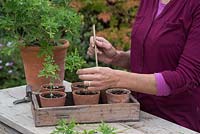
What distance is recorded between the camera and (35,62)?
8.30 ft

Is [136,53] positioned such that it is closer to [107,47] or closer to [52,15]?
[107,47]

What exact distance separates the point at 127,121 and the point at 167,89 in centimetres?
21

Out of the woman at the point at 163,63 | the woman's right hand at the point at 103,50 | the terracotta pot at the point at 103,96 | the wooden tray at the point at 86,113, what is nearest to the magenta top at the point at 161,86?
the woman at the point at 163,63

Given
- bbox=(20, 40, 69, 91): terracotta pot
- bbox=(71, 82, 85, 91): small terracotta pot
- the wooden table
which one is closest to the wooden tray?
the wooden table

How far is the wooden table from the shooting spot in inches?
84.4

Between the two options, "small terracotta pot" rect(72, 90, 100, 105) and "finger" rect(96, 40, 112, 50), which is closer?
"small terracotta pot" rect(72, 90, 100, 105)

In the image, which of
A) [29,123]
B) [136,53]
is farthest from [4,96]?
[136,53]

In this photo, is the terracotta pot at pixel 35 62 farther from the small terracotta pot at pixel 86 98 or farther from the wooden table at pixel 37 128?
the small terracotta pot at pixel 86 98

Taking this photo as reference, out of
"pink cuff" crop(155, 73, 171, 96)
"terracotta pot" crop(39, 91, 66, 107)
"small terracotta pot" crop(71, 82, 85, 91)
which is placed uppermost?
"pink cuff" crop(155, 73, 171, 96)

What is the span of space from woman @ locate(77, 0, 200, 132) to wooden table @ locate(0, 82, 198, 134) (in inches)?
4.8

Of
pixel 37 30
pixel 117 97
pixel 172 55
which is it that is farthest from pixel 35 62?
pixel 172 55

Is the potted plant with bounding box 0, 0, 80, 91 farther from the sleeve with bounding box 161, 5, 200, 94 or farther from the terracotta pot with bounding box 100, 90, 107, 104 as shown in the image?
the sleeve with bounding box 161, 5, 200, 94

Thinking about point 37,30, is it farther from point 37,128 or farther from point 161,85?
point 161,85

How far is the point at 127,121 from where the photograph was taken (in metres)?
2.23
